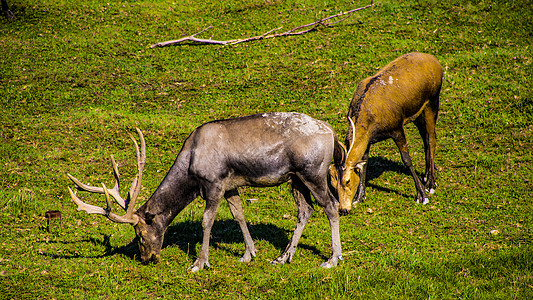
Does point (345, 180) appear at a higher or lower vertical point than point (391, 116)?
lower

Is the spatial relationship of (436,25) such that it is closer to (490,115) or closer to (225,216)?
(490,115)

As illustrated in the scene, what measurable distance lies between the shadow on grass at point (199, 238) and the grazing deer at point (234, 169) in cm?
62

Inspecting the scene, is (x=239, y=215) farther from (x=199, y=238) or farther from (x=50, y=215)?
(x=50, y=215)

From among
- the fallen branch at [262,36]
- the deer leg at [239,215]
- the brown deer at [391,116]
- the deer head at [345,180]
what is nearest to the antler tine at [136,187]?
the deer leg at [239,215]

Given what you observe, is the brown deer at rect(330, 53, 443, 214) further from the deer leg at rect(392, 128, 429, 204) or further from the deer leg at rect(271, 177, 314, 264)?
the deer leg at rect(271, 177, 314, 264)

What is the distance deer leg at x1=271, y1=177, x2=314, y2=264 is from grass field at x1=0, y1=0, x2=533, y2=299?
0.23 meters

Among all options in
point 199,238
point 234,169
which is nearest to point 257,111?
point 199,238

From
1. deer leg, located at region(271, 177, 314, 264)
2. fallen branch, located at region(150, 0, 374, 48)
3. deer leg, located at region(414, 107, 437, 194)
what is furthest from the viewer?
fallen branch, located at region(150, 0, 374, 48)

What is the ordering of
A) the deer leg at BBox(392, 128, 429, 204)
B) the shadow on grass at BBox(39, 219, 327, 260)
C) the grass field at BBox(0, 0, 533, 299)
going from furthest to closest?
the deer leg at BBox(392, 128, 429, 204) < the shadow on grass at BBox(39, 219, 327, 260) < the grass field at BBox(0, 0, 533, 299)

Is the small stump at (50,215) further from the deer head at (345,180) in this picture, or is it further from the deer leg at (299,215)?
the deer head at (345,180)

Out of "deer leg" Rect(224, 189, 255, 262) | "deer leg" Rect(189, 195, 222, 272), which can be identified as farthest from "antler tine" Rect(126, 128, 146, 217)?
"deer leg" Rect(224, 189, 255, 262)

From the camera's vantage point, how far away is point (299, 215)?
9109 millimetres

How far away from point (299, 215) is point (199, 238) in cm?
227

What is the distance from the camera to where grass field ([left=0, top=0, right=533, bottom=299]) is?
8.38m
